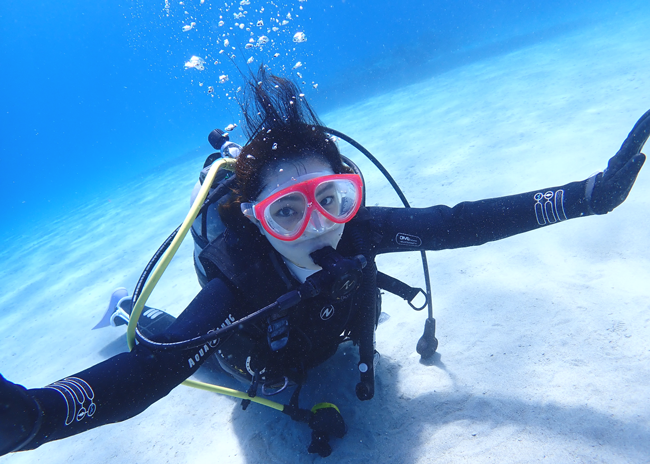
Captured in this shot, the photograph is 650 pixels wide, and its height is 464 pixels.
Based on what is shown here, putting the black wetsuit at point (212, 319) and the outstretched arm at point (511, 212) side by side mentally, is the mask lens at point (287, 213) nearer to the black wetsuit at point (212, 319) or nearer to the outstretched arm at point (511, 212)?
the black wetsuit at point (212, 319)

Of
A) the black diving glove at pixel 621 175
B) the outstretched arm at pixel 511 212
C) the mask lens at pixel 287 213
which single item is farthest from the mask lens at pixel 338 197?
the black diving glove at pixel 621 175

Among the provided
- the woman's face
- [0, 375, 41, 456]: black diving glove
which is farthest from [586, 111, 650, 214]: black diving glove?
[0, 375, 41, 456]: black diving glove

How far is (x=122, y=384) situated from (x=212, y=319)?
509 mm

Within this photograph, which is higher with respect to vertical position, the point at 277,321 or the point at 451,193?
the point at 277,321

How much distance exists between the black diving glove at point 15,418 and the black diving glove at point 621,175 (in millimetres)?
2923

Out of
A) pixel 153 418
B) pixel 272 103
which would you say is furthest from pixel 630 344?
pixel 153 418

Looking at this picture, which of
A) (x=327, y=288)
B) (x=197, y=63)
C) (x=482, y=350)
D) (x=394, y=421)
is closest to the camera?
(x=327, y=288)

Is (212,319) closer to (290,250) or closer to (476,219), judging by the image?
(290,250)

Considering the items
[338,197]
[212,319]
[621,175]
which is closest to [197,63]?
[338,197]

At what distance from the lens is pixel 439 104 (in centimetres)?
1213

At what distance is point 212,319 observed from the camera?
1.90 m

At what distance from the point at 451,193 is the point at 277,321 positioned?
4.47m

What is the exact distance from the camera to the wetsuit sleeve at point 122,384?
1.34 metres

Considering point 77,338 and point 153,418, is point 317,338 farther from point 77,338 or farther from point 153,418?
point 77,338
